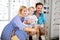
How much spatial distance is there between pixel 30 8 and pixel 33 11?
51 millimetres

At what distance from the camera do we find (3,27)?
61.1 inches

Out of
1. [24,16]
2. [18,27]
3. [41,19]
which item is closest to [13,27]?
[18,27]

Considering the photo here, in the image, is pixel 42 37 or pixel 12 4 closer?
pixel 12 4

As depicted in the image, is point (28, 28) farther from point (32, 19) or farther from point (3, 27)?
point (3, 27)

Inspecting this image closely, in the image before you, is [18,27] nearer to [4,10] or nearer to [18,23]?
[18,23]

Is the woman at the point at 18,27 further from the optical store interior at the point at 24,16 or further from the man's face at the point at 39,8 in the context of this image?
the man's face at the point at 39,8

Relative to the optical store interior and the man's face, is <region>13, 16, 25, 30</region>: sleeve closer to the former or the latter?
the optical store interior

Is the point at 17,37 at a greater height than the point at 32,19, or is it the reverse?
the point at 32,19

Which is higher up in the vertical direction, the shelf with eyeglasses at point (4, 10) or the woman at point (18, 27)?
the shelf with eyeglasses at point (4, 10)

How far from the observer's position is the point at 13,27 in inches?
61.2

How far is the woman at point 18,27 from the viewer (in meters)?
1.54

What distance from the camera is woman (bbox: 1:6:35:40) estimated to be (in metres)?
1.54

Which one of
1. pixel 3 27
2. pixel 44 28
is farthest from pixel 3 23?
pixel 44 28

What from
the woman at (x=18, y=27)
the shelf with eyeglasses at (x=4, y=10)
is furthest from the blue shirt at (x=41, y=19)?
the shelf with eyeglasses at (x=4, y=10)
